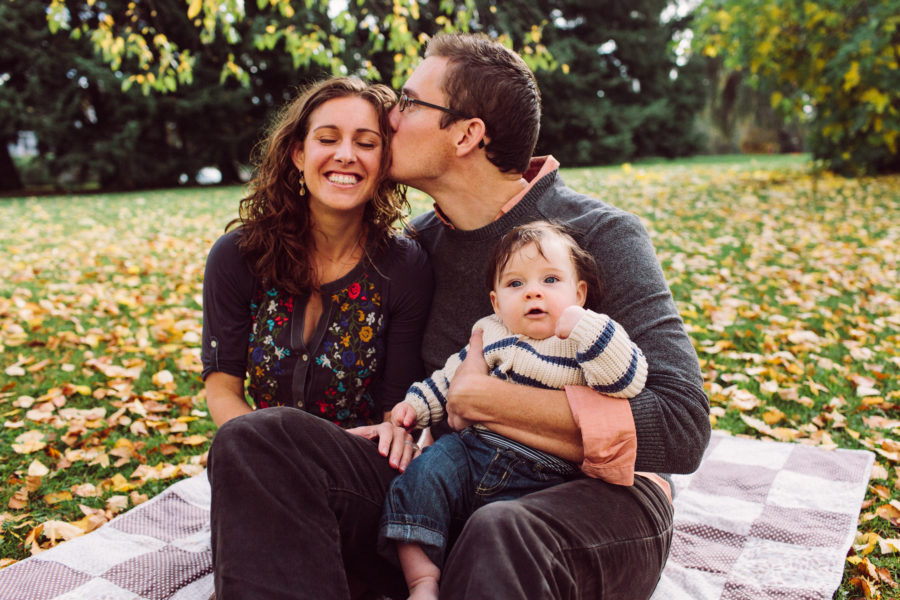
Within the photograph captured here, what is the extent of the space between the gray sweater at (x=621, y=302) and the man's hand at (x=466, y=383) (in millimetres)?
317

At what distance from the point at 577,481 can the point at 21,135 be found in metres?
20.2

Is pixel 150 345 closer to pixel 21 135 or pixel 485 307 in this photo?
pixel 485 307

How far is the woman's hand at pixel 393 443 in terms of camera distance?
1958 millimetres

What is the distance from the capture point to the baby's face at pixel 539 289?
5.97 feet

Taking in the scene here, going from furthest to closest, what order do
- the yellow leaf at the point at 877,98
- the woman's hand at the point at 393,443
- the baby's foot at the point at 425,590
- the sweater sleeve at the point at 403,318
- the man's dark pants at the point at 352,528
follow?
1. the yellow leaf at the point at 877,98
2. the sweater sleeve at the point at 403,318
3. the woman's hand at the point at 393,443
4. the baby's foot at the point at 425,590
5. the man's dark pants at the point at 352,528

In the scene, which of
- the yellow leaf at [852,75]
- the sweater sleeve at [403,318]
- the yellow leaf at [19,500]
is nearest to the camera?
the sweater sleeve at [403,318]

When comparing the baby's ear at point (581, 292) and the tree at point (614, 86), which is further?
the tree at point (614, 86)

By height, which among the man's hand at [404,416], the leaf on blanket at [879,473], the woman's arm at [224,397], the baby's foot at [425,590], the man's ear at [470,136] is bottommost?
the leaf on blanket at [879,473]

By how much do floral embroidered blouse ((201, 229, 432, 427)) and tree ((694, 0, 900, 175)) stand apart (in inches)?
355

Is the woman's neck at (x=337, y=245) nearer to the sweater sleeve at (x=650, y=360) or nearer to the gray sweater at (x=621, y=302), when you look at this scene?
the gray sweater at (x=621, y=302)

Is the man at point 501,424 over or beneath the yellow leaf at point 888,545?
over

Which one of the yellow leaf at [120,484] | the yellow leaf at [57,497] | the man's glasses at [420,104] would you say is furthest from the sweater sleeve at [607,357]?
the yellow leaf at [57,497]

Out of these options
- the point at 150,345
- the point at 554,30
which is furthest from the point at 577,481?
the point at 554,30

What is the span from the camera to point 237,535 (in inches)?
61.3
